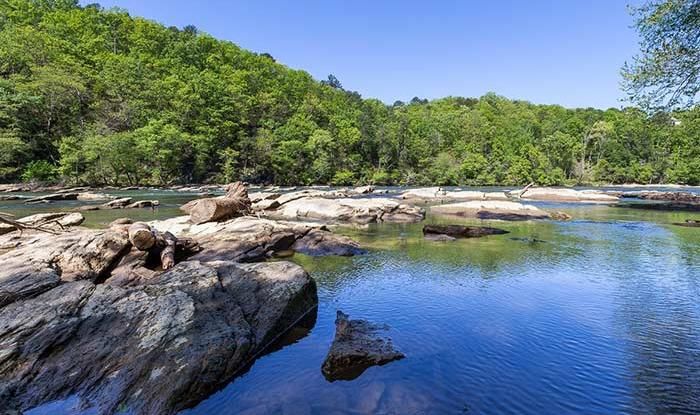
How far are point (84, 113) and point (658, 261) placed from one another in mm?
76927

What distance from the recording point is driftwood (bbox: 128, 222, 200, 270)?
1060 centimetres

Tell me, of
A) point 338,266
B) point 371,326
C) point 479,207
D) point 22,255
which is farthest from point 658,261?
point 22,255

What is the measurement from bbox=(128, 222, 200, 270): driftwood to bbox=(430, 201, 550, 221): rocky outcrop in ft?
72.9

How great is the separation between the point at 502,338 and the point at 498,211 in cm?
2225

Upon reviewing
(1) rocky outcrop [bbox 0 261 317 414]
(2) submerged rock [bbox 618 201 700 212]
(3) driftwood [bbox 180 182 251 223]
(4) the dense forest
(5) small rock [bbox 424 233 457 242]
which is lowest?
(2) submerged rock [bbox 618 201 700 212]

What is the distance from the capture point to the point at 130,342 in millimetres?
5602

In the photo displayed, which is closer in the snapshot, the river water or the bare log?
the river water

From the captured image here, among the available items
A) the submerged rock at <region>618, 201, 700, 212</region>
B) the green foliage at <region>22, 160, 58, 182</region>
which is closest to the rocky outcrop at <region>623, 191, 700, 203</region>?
the submerged rock at <region>618, 201, 700, 212</region>

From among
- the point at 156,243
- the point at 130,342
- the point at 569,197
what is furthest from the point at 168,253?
the point at 569,197

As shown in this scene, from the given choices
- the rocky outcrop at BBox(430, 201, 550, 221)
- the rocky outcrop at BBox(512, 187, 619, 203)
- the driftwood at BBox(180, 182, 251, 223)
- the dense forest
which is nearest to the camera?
the driftwood at BBox(180, 182, 251, 223)

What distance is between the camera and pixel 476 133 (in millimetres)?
113125

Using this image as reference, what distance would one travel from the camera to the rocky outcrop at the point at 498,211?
2755cm

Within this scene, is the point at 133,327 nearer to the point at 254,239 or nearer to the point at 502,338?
the point at 502,338

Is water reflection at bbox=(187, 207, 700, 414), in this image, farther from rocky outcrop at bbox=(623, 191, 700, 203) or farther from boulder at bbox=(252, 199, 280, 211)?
rocky outcrop at bbox=(623, 191, 700, 203)
